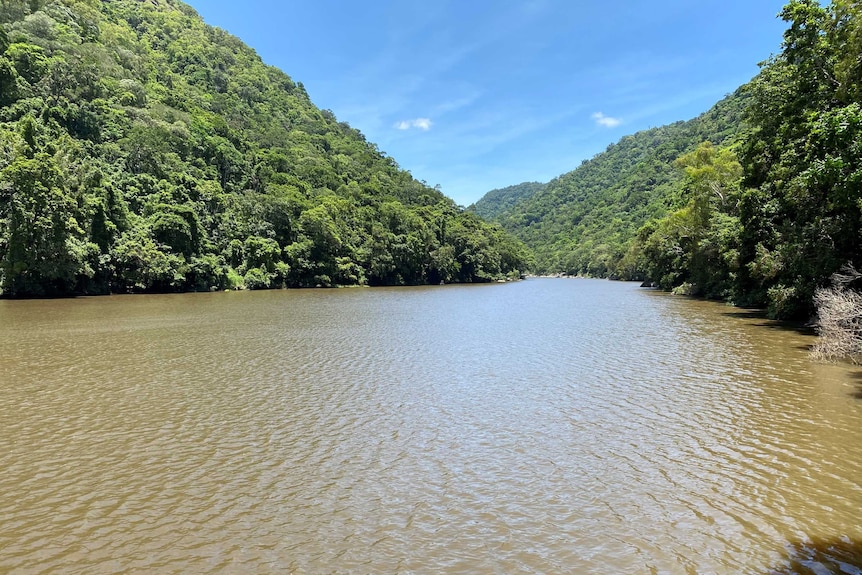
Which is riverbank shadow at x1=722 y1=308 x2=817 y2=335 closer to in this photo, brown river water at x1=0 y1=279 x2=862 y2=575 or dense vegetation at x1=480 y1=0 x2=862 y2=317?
dense vegetation at x1=480 y1=0 x2=862 y2=317

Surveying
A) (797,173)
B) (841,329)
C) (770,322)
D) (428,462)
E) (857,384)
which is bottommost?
(428,462)

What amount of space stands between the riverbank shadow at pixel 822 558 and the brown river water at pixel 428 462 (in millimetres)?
31

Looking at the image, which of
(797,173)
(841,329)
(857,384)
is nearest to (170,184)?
(797,173)

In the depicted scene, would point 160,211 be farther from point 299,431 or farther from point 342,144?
point 342,144

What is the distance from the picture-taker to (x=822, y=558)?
19.9 ft

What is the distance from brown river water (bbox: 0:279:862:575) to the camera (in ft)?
20.9

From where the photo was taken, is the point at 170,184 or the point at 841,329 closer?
the point at 841,329

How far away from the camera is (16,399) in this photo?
Answer: 523 inches

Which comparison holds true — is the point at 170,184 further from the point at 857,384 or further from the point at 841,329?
the point at 857,384

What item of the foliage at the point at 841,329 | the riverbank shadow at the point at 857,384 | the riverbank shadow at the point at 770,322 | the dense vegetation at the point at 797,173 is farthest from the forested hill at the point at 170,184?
the riverbank shadow at the point at 770,322

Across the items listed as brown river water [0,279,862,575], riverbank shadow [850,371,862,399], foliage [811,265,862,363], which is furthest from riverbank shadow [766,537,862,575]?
foliage [811,265,862,363]

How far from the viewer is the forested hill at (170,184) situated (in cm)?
4747

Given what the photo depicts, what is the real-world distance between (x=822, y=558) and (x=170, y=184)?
77855 millimetres

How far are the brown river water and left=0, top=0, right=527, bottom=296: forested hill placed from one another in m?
35.1
